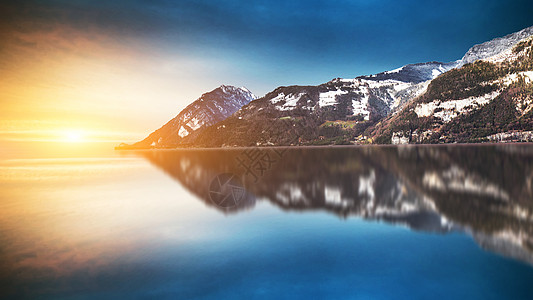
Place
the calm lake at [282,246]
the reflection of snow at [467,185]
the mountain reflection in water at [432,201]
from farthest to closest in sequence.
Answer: the reflection of snow at [467,185] < the mountain reflection in water at [432,201] < the calm lake at [282,246]

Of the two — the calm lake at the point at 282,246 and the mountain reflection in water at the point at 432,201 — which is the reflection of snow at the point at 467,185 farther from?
the calm lake at the point at 282,246

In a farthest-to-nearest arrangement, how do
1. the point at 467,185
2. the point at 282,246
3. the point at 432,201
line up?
the point at 467,185
the point at 432,201
the point at 282,246

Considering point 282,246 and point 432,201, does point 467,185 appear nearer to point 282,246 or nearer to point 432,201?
point 432,201

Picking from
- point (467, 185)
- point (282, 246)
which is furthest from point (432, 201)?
point (282, 246)

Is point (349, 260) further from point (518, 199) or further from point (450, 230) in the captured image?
point (518, 199)

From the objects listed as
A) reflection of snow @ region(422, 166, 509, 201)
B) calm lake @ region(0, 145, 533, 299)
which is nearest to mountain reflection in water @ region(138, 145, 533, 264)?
reflection of snow @ region(422, 166, 509, 201)

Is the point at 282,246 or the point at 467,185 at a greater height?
the point at 467,185

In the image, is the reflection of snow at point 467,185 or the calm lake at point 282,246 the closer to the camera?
the calm lake at point 282,246

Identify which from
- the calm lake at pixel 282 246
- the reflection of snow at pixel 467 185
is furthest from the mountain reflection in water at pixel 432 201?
the calm lake at pixel 282 246

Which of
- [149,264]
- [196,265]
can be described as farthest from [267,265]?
[149,264]

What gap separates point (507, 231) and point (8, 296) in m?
27.9

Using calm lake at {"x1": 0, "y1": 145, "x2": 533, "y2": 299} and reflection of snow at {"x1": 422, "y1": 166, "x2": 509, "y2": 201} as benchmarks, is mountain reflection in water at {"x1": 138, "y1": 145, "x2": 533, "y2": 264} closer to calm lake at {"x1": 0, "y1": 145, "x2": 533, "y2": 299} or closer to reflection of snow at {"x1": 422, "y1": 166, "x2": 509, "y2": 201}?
reflection of snow at {"x1": 422, "y1": 166, "x2": 509, "y2": 201}

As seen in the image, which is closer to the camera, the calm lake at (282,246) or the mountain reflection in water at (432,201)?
the calm lake at (282,246)

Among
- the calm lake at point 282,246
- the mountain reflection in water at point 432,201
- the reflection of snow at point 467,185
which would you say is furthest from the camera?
the reflection of snow at point 467,185
